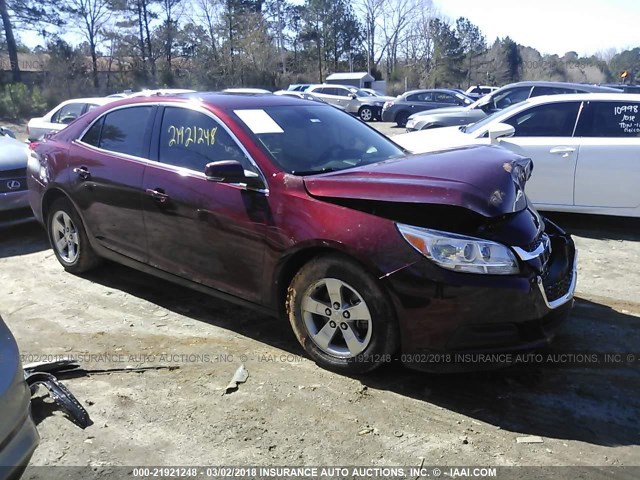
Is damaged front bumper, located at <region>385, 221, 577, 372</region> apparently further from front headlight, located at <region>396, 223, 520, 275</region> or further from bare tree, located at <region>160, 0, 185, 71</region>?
bare tree, located at <region>160, 0, 185, 71</region>

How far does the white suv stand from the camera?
27281 millimetres

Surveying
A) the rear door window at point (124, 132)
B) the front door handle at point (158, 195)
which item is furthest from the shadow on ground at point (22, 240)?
the front door handle at point (158, 195)

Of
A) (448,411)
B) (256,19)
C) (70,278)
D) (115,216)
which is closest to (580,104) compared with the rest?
(448,411)

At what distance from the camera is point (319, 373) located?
3.50 meters

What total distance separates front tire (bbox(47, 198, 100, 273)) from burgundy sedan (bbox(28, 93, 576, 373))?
21 cm

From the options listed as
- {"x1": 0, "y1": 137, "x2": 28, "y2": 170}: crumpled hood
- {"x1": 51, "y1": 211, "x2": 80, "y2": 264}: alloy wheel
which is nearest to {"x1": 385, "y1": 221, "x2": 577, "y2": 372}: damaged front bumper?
{"x1": 51, "y1": 211, "x2": 80, "y2": 264}: alloy wheel

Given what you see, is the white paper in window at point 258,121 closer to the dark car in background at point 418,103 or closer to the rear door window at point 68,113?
the rear door window at point 68,113

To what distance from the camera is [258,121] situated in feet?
13.0

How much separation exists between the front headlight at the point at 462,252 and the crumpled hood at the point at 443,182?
0.59ft

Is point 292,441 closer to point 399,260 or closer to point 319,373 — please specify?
point 319,373

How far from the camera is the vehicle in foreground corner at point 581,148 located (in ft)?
20.2

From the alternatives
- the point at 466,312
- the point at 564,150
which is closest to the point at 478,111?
the point at 564,150

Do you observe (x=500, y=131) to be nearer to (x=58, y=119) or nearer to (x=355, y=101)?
(x=58, y=119)

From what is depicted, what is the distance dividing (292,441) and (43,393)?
4.97ft
